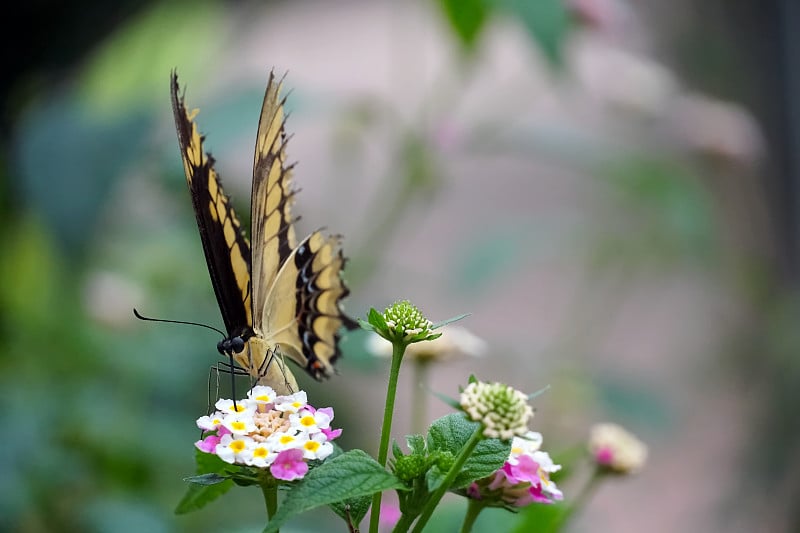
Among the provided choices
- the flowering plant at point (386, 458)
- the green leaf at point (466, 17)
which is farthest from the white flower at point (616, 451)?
the green leaf at point (466, 17)

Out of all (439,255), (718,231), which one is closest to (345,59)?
(439,255)

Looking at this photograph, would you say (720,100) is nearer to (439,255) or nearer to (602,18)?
(439,255)

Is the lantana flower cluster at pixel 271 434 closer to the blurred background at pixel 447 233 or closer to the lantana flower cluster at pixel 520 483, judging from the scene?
the lantana flower cluster at pixel 520 483

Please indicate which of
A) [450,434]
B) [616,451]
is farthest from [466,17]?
[450,434]

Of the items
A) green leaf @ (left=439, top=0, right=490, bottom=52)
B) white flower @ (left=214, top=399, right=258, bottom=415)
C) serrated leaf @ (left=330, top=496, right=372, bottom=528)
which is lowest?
serrated leaf @ (left=330, top=496, right=372, bottom=528)

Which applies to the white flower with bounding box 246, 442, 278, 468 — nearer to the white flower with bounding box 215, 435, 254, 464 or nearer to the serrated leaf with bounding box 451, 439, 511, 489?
the white flower with bounding box 215, 435, 254, 464

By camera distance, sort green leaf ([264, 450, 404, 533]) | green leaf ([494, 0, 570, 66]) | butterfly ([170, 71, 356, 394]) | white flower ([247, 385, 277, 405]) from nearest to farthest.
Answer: green leaf ([264, 450, 404, 533]), white flower ([247, 385, 277, 405]), butterfly ([170, 71, 356, 394]), green leaf ([494, 0, 570, 66])

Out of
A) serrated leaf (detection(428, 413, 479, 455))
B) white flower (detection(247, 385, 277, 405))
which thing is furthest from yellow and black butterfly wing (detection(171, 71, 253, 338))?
serrated leaf (detection(428, 413, 479, 455))
